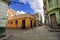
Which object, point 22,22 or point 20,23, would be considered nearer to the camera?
point 20,23

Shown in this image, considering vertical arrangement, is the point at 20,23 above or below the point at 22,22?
below

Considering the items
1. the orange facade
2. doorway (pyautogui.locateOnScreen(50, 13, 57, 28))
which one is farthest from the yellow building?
doorway (pyautogui.locateOnScreen(50, 13, 57, 28))

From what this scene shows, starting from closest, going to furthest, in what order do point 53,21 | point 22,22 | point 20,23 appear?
point 53,21
point 20,23
point 22,22

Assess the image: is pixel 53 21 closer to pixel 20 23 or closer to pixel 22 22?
pixel 22 22

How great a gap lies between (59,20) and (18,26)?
1135 cm

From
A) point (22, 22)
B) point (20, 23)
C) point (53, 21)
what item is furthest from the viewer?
point (22, 22)

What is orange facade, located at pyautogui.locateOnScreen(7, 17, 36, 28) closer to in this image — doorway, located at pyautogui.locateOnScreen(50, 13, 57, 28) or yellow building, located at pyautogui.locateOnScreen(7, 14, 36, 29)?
yellow building, located at pyautogui.locateOnScreen(7, 14, 36, 29)

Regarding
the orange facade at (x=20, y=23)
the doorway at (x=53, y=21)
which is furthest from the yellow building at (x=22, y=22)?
the doorway at (x=53, y=21)

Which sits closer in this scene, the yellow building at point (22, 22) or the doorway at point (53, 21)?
the doorway at point (53, 21)

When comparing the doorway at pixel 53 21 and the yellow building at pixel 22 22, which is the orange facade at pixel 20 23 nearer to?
the yellow building at pixel 22 22

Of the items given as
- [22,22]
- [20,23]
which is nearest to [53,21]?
[22,22]

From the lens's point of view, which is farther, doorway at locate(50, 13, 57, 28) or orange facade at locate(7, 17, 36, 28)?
orange facade at locate(7, 17, 36, 28)

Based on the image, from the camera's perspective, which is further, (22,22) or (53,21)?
(22,22)

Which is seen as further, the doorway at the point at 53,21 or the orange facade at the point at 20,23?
the orange facade at the point at 20,23
